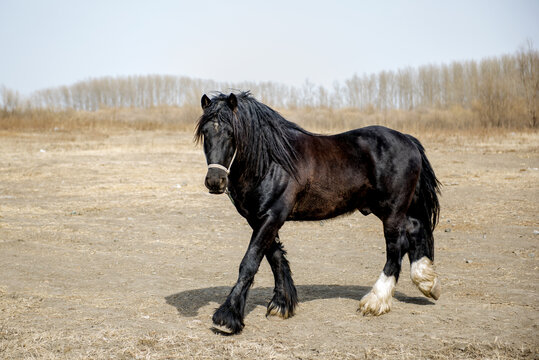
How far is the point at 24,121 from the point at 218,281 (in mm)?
26120

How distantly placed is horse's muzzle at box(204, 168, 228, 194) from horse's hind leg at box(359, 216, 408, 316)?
1912 mm

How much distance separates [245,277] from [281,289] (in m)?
0.66

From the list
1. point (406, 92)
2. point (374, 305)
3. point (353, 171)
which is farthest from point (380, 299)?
point (406, 92)

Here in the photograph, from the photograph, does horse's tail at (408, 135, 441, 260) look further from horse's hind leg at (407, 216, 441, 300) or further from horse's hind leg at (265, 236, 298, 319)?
horse's hind leg at (265, 236, 298, 319)

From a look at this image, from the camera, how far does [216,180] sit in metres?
4.47

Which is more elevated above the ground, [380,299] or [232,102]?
[232,102]

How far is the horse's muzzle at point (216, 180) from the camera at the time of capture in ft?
14.6

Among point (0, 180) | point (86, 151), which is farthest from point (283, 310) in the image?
point (86, 151)

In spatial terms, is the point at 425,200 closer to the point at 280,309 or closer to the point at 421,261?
the point at 421,261

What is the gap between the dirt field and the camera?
450 cm

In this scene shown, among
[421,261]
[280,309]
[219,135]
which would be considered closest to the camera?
[219,135]

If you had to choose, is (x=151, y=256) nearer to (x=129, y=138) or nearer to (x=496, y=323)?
(x=496, y=323)

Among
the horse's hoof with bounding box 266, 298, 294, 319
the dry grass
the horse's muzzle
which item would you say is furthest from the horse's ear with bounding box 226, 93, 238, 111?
the dry grass

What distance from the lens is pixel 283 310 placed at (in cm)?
527
